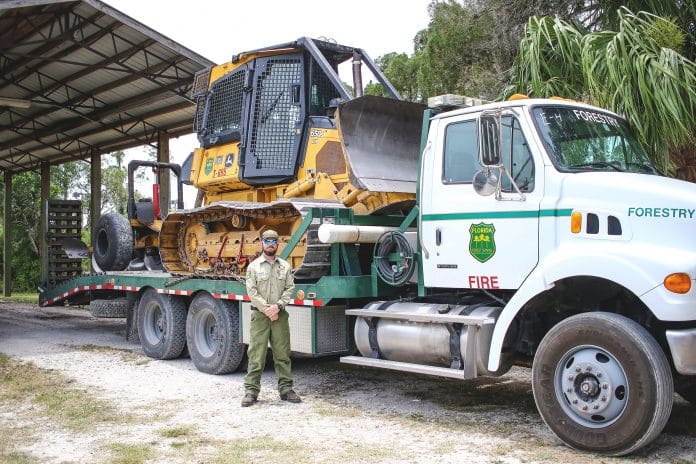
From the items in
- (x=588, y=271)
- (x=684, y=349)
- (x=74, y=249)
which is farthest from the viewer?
(x=74, y=249)

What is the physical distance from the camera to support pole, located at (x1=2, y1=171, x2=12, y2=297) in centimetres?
2892

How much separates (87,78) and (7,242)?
1211cm

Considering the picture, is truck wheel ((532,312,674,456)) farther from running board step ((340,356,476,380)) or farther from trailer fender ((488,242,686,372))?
running board step ((340,356,476,380))

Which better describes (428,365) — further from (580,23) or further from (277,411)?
(580,23)

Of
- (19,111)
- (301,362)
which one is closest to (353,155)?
(301,362)

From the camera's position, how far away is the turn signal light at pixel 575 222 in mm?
6410

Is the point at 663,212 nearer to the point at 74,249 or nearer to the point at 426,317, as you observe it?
the point at 426,317

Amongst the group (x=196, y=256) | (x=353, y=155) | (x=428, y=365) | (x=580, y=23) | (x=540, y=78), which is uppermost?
(x=580, y=23)

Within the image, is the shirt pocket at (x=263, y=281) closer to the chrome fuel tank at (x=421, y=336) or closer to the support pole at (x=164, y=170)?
the chrome fuel tank at (x=421, y=336)

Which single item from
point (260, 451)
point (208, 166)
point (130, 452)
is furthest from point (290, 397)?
point (208, 166)

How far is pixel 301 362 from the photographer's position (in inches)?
431

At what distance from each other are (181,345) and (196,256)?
1258 millimetres

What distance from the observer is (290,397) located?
8188 mm

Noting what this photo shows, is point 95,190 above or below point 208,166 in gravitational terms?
above
